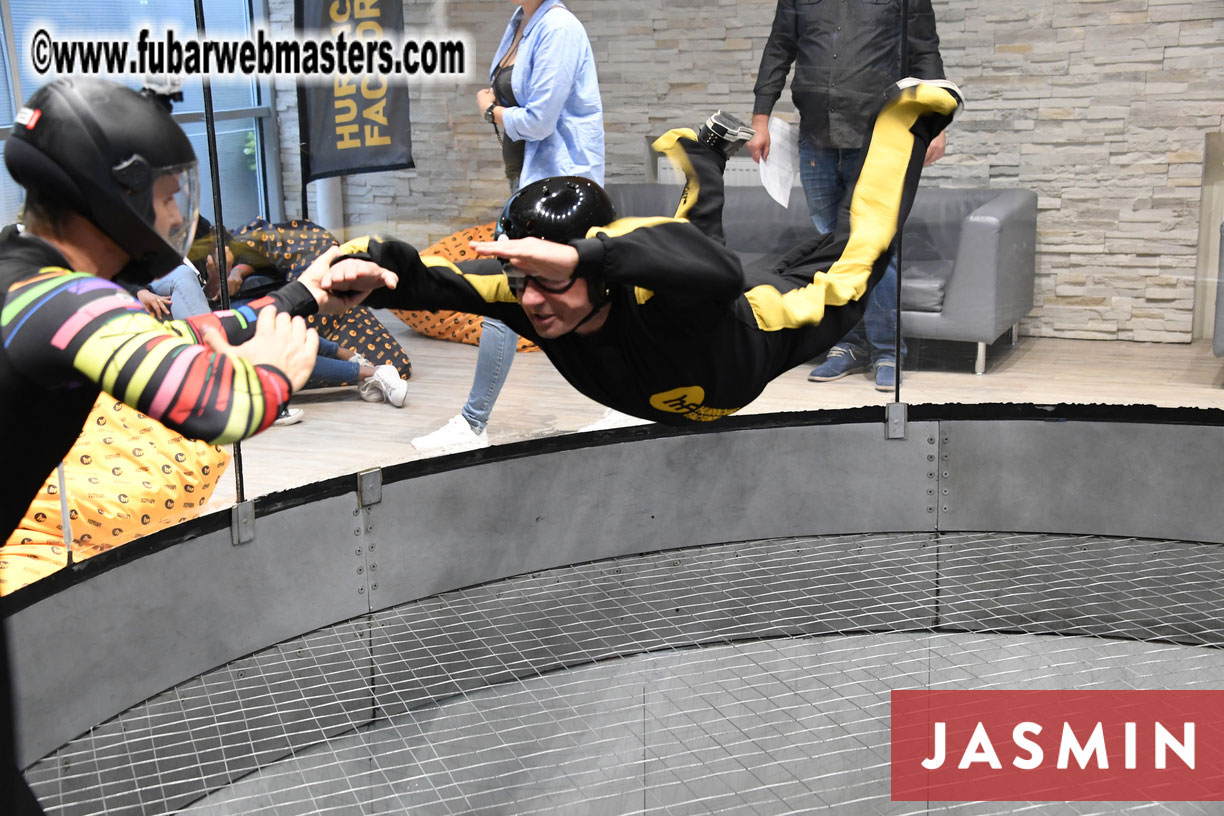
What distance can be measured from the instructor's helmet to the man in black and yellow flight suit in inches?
16.8

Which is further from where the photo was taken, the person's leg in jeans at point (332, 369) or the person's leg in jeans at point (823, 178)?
the person's leg in jeans at point (823, 178)

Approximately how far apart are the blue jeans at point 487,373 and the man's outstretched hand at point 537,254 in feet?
5.51

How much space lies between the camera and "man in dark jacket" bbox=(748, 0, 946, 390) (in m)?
3.55

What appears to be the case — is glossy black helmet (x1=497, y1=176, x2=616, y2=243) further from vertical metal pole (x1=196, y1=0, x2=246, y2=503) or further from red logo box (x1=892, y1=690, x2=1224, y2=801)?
red logo box (x1=892, y1=690, x2=1224, y2=801)

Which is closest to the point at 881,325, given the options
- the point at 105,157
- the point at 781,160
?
the point at 781,160

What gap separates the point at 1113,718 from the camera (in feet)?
11.7

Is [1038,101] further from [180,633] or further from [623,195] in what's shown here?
[180,633]

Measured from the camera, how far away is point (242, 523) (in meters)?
3.04

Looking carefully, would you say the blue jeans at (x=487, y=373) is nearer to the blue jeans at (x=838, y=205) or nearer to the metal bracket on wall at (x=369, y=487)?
the metal bracket on wall at (x=369, y=487)

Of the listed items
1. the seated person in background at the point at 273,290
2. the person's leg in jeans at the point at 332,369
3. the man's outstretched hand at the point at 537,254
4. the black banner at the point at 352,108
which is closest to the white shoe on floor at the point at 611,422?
the seated person in background at the point at 273,290

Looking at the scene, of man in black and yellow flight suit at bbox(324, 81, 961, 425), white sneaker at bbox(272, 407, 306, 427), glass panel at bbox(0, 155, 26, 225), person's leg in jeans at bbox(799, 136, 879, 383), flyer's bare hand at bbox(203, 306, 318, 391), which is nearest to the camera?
flyer's bare hand at bbox(203, 306, 318, 391)

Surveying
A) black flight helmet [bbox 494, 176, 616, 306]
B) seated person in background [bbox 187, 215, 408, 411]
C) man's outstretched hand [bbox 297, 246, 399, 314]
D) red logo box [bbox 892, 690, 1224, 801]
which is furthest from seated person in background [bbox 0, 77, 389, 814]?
red logo box [bbox 892, 690, 1224, 801]

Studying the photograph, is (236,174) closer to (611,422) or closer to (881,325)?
(611,422)

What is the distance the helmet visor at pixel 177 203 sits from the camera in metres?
1.50
